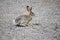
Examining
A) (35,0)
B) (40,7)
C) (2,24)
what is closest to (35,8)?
(40,7)

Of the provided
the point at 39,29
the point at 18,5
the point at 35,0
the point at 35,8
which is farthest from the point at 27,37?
the point at 35,0

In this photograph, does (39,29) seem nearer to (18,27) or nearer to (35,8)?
(18,27)

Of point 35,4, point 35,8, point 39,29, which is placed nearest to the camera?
point 39,29

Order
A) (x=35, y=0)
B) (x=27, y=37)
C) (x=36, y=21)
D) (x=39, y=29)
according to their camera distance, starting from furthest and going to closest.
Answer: (x=35, y=0) → (x=36, y=21) → (x=39, y=29) → (x=27, y=37)

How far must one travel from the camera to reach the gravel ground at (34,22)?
9.72 ft

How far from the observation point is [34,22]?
3.52 meters

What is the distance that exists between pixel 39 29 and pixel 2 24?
705mm

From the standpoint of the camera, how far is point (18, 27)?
3246 millimetres

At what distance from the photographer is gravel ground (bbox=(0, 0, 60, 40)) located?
296 centimetres

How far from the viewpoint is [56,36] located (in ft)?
9.72

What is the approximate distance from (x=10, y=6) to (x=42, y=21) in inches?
52.0

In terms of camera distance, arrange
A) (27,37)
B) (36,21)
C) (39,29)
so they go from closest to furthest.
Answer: (27,37), (39,29), (36,21)

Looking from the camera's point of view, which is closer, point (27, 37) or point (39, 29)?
point (27, 37)

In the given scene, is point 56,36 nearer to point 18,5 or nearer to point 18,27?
point 18,27
